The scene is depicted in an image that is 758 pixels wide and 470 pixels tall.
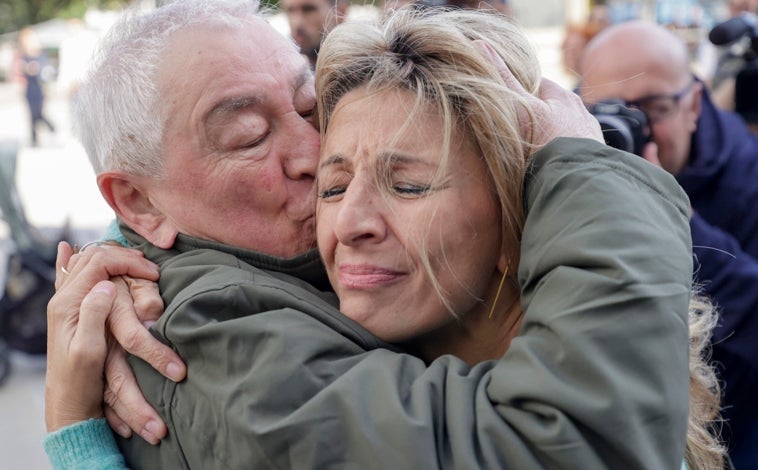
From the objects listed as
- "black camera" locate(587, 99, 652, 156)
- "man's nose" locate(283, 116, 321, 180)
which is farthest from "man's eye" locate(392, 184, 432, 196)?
"black camera" locate(587, 99, 652, 156)

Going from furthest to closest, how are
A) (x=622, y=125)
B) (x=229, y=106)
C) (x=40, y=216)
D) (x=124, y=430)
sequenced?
1. (x=40, y=216)
2. (x=622, y=125)
3. (x=229, y=106)
4. (x=124, y=430)

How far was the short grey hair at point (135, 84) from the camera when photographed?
1751 mm

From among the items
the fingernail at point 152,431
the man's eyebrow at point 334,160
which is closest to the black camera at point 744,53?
the man's eyebrow at point 334,160

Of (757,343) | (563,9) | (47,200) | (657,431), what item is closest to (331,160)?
(657,431)

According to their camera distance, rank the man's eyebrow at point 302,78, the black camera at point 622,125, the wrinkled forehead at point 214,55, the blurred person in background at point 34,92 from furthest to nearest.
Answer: the blurred person in background at point 34,92, the black camera at point 622,125, the man's eyebrow at point 302,78, the wrinkled forehead at point 214,55

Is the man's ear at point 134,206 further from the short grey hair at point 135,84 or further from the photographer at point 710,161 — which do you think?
the photographer at point 710,161

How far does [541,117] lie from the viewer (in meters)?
1.53

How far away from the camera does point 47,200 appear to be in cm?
822

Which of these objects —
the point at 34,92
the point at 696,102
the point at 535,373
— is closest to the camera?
the point at 535,373

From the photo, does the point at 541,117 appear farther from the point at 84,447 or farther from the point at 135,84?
the point at 84,447

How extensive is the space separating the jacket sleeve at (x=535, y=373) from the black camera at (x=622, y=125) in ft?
2.48

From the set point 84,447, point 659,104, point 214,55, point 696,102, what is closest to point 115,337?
point 84,447

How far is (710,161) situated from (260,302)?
2489 millimetres

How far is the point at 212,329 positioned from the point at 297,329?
0.45 ft
